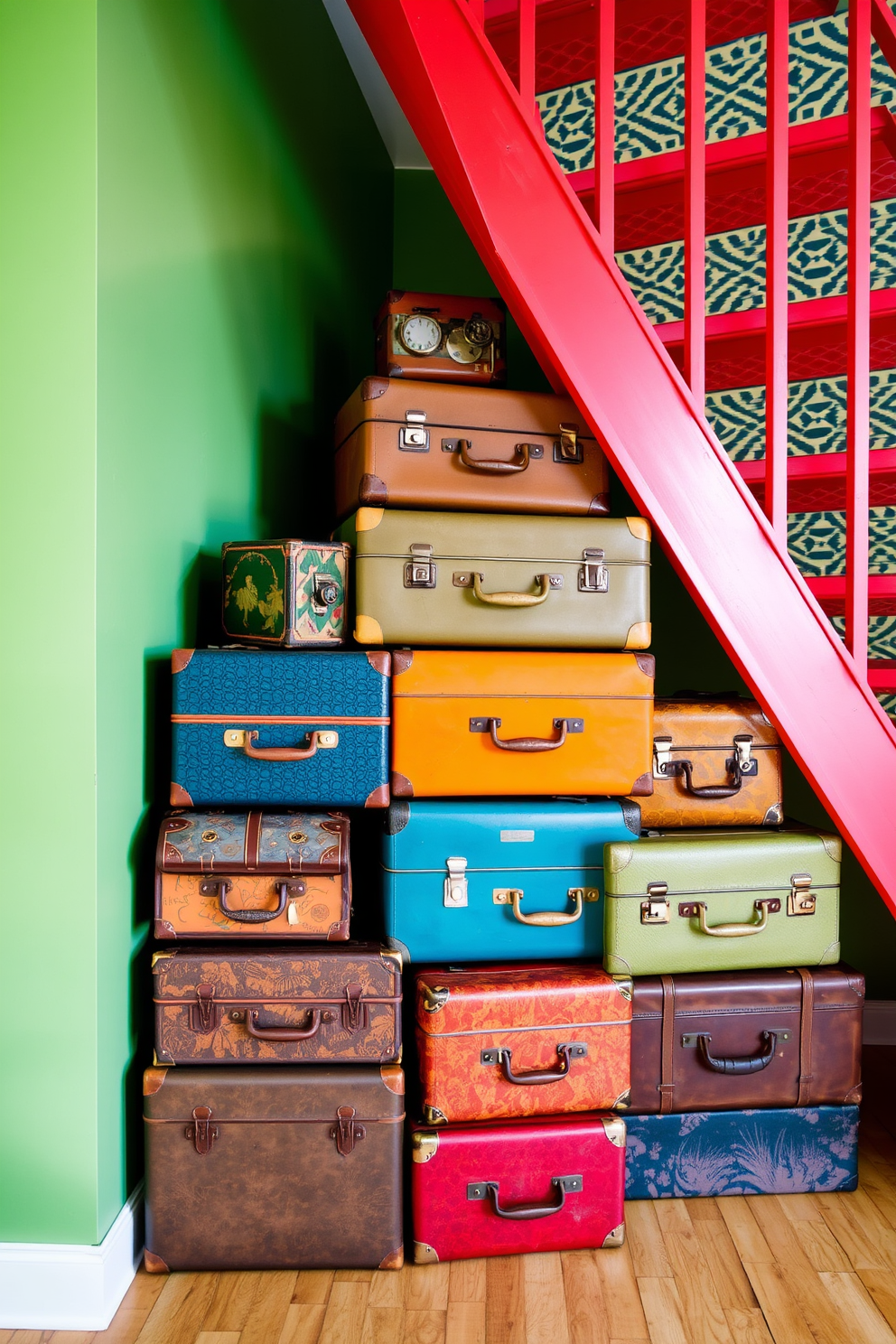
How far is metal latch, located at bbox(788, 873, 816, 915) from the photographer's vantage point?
1906mm

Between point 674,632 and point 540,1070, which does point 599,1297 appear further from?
point 674,632

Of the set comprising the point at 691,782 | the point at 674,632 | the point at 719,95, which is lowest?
the point at 691,782

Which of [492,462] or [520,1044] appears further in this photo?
[492,462]

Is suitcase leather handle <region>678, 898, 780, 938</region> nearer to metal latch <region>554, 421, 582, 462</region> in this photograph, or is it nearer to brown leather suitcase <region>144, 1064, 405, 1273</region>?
brown leather suitcase <region>144, 1064, 405, 1273</region>

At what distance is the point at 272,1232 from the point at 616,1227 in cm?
63

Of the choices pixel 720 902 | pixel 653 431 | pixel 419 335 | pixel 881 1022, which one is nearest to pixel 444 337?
pixel 419 335

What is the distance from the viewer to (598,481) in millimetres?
1956

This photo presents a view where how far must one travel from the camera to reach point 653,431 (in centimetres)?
182

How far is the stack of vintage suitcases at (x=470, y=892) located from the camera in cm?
162

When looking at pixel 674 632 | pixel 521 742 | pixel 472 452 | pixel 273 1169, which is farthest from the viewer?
pixel 674 632

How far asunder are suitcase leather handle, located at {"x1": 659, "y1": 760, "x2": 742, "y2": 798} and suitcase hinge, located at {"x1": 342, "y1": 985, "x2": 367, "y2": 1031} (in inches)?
31.5

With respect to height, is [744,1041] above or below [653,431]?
below

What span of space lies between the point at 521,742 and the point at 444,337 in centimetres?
93

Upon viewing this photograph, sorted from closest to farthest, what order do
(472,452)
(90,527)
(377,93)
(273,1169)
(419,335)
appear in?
(90,527) → (273,1169) → (472,452) → (419,335) → (377,93)
